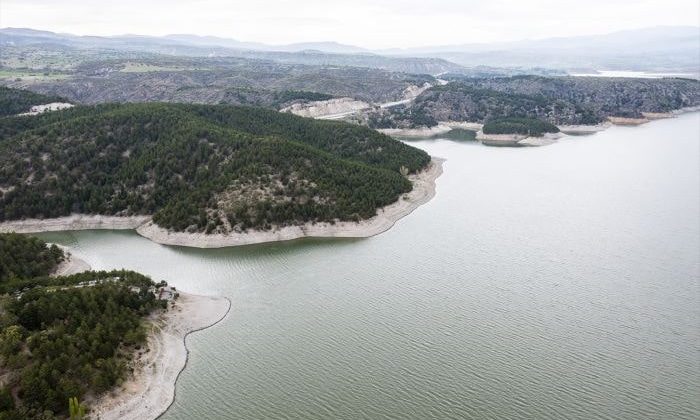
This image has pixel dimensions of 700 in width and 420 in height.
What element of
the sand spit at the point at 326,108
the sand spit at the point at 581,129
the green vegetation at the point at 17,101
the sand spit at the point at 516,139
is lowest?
the sand spit at the point at 516,139

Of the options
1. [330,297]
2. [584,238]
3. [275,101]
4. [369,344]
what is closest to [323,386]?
[369,344]

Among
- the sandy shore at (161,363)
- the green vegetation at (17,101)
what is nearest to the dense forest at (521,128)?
the green vegetation at (17,101)

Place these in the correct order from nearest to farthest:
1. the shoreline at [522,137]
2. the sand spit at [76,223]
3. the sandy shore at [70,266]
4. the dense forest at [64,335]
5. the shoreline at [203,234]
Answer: the dense forest at [64,335]
the sandy shore at [70,266]
the shoreline at [203,234]
the sand spit at [76,223]
the shoreline at [522,137]

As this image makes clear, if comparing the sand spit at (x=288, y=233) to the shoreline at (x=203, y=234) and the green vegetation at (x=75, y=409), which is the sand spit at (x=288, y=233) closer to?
the shoreline at (x=203, y=234)

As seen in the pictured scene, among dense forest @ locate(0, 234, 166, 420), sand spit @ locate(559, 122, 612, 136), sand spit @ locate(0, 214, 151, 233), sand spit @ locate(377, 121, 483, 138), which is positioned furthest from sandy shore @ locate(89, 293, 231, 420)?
sand spit @ locate(559, 122, 612, 136)

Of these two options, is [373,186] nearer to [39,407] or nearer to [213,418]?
[213,418]

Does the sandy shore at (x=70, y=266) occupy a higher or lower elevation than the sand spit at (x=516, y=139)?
lower
